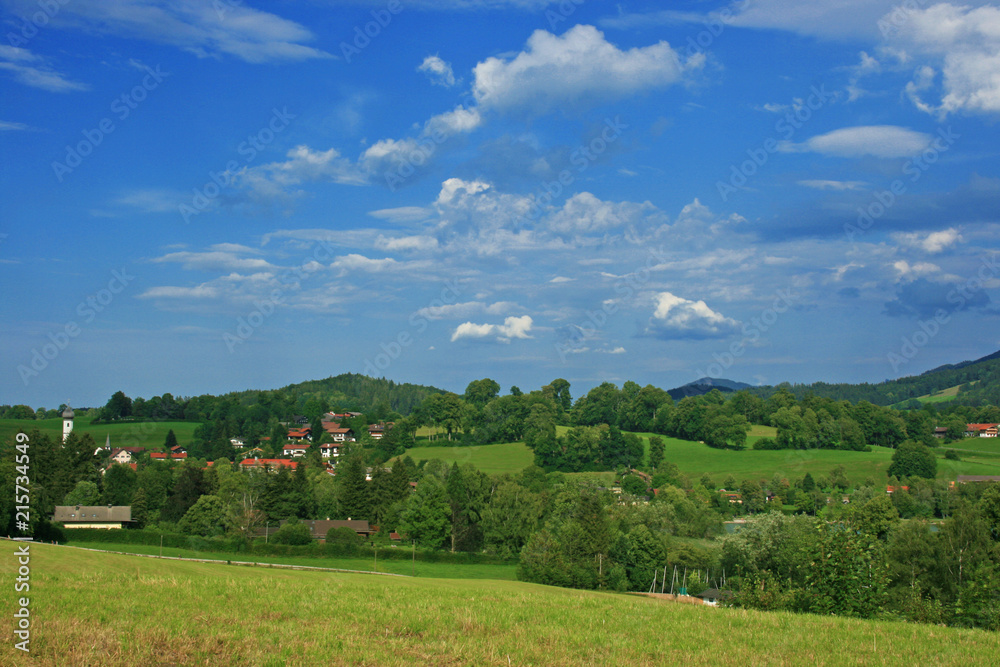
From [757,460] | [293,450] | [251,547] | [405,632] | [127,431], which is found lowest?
[251,547]

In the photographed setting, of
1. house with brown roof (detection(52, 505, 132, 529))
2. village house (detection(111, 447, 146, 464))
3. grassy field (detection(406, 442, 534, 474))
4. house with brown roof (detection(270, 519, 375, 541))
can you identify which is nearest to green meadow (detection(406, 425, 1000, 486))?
grassy field (detection(406, 442, 534, 474))

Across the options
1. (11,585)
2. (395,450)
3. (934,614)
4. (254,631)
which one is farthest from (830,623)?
(395,450)

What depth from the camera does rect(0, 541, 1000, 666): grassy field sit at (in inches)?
395

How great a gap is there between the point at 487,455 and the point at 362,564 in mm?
61253

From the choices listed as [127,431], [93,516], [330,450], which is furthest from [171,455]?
[93,516]

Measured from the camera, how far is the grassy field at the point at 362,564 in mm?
54438

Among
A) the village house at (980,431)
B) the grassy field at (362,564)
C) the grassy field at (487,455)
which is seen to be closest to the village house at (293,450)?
the grassy field at (487,455)

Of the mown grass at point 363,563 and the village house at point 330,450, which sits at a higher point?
the village house at point 330,450

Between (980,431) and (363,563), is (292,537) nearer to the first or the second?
(363,563)

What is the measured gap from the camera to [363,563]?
57.4m

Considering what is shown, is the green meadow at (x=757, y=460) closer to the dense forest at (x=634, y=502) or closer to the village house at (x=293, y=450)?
the dense forest at (x=634, y=502)

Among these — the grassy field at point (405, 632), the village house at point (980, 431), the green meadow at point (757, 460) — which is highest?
the village house at point (980, 431)

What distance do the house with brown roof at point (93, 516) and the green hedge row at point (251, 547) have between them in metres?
10.6

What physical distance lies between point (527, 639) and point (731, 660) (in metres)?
3.29
